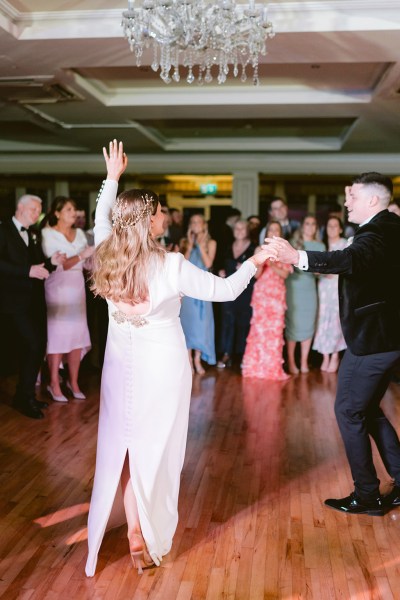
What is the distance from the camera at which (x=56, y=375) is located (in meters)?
4.91

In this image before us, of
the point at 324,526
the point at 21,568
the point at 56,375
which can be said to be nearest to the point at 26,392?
the point at 56,375

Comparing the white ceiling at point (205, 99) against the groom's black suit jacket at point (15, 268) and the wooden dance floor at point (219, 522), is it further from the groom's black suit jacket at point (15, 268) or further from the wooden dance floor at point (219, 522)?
the wooden dance floor at point (219, 522)

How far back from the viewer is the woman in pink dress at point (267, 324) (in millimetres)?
5977

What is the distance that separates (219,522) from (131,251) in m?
1.38

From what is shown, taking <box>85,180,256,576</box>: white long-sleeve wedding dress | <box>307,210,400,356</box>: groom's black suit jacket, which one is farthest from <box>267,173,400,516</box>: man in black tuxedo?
<box>85,180,256,576</box>: white long-sleeve wedding dress

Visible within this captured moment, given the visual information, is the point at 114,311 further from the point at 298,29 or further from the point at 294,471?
the point at 298,29

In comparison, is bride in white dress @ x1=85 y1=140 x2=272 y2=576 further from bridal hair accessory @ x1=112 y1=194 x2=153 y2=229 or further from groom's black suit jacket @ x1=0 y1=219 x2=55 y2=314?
groom's black suit jacket @ x1=0 y1=219 x2=55 y2=314

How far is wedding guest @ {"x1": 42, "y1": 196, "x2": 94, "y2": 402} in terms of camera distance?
4699mm

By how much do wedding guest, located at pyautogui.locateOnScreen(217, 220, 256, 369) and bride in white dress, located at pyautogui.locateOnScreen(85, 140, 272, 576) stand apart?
3.89m

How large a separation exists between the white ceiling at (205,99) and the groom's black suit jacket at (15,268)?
1.55 meters

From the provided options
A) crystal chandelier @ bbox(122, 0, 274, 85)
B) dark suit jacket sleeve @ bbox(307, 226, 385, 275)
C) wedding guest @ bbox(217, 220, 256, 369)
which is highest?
crystal chandelier @ bbox(122, 0, 274, 85)

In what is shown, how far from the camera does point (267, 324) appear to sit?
6.07 metres

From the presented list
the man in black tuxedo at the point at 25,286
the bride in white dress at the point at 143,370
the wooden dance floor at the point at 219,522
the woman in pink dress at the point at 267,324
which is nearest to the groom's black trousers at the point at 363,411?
the wooden dance floor at the point at 219,522

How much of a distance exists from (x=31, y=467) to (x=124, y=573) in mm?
1257
